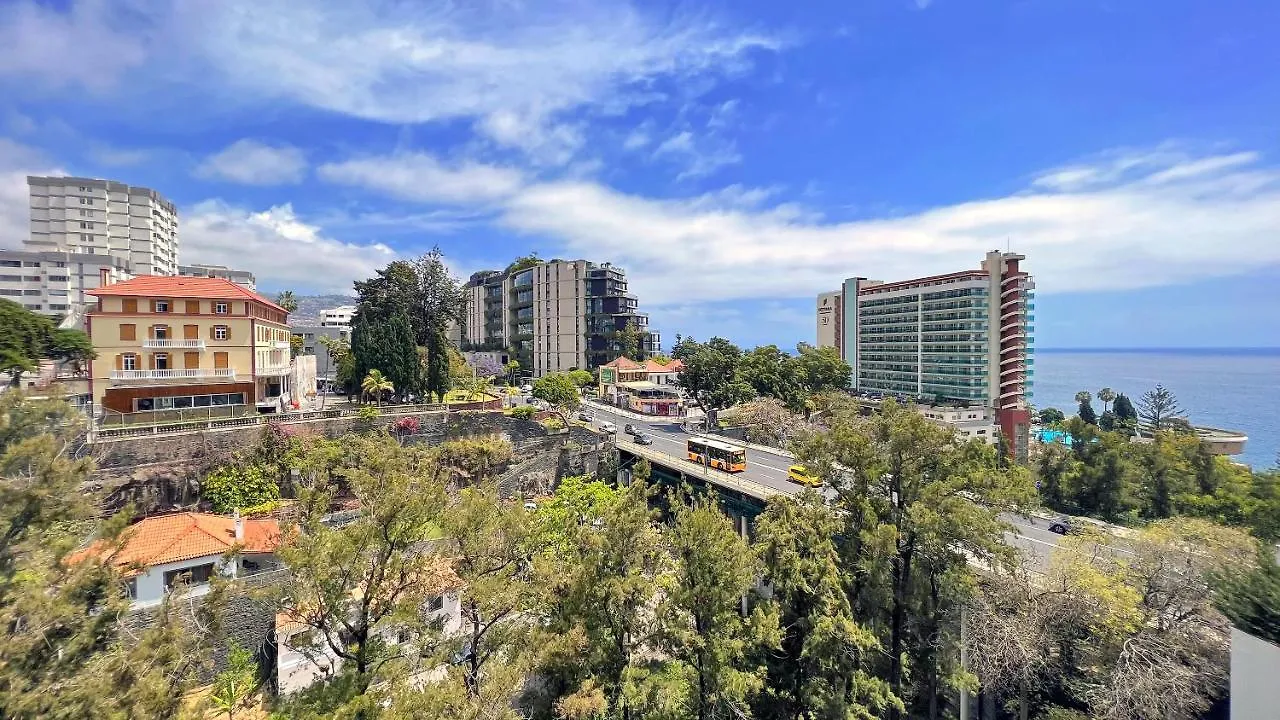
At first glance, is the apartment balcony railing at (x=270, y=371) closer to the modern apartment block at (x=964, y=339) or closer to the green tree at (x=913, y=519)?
the green tree at (x=913, y=519)

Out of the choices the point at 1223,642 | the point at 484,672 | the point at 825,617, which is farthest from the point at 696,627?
the point at 1223,642

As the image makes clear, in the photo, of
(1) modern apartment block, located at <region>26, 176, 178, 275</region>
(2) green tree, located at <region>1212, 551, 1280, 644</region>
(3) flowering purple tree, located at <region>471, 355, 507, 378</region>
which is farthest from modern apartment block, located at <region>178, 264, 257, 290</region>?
(2) green tree, located at <region>1212, 551, 1280, 644</region>

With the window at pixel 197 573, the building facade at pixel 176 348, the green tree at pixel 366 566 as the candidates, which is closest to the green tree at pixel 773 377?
the building facade at pixel 176 348

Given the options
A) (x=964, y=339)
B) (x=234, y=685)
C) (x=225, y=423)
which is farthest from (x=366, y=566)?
(x=964, y=339)

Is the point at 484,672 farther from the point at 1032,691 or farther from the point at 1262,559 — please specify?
the point at 1262,559

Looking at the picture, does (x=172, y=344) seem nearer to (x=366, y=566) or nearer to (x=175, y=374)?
(x=175, y=374)

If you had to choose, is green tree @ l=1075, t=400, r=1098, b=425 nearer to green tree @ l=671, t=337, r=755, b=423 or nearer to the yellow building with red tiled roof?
green tree @ l=671, t=337, r=755, b=423
